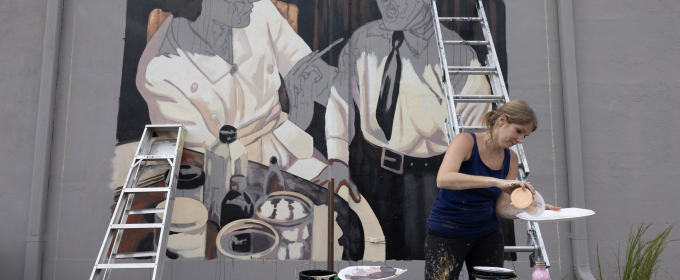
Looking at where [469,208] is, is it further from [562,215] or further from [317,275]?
[317,275]

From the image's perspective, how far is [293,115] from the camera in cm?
408

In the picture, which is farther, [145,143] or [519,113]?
[145,143]

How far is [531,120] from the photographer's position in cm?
203

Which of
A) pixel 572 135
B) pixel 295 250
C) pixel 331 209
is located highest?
pixel 572 135

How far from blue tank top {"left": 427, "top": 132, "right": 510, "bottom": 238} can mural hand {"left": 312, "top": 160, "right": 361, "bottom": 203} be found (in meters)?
1.86

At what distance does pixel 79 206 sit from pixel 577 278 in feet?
13.9

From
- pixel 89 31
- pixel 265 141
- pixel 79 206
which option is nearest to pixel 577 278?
pixel 265 141

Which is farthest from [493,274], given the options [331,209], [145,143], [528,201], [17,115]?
[17,115]

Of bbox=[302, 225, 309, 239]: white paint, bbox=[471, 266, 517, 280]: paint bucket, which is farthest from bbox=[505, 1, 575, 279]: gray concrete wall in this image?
bbox=[471, 266, 517, 280]: paint bucket

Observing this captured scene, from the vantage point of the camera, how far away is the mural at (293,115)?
3.94 meters

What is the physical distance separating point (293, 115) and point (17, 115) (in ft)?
8.00

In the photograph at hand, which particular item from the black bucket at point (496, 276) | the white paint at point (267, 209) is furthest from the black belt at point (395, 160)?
the black bucket at point (496, 276)

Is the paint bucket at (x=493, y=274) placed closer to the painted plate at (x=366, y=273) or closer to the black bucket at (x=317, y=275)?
the painted plate at (x=366, y=273)

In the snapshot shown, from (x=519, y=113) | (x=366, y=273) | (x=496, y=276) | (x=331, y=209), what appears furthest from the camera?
(x=331, y=209)
